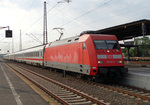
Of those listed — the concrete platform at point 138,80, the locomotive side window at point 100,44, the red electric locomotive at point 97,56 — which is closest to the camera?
the concrete platform at point 138,80

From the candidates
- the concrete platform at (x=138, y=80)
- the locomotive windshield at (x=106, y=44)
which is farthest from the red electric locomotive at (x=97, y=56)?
the concrete platform at (x=138, y=80)

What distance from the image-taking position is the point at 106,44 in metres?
12.4

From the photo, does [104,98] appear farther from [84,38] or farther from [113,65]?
[84,38]

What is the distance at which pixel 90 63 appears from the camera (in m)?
11.6

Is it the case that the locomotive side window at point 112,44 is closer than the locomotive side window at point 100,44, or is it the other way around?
the locomotive side window at point 100,44

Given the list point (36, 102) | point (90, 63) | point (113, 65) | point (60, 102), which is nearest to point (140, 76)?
point (113, 65)

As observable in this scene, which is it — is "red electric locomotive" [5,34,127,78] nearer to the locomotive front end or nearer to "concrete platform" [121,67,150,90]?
the locomotive front end

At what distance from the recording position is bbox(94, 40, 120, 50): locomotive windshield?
478 inches

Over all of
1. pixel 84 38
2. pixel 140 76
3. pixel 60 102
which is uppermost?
pixel 84 38

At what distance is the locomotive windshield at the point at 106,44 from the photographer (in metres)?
12.1

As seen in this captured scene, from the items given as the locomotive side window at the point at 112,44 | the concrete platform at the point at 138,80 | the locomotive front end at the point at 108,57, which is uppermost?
the locomotive side window at the point at 112,44

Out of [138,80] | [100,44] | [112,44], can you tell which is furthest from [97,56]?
[138,80]

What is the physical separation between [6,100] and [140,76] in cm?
724

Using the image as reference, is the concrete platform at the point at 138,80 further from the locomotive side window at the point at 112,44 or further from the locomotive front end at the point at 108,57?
the locomotive side window at the point at 112,44
